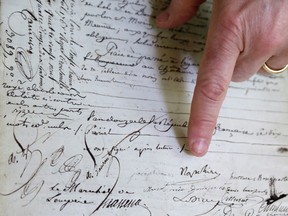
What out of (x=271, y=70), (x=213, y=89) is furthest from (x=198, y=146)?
(x=271, y=70)

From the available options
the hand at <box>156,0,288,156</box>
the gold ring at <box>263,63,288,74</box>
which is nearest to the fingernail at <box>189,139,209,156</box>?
the hand at <box>156,0,288,156</box>

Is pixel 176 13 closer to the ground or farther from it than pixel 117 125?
farther from it

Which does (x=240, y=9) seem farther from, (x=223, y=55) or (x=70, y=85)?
(x=70, y=85)

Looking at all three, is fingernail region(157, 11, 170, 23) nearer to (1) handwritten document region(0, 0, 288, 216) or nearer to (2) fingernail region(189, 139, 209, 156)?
(1) handwritten document region(0, 0, 288, 216)

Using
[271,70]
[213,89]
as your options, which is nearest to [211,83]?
[213,89]

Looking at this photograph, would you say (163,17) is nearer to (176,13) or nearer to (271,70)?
(176,13)

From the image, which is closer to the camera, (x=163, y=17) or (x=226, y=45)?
(x=226, y=45)

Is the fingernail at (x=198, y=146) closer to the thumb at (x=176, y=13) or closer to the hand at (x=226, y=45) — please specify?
the hand at (x=226, y=45)

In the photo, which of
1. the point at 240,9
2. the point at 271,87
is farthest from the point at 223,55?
the point at 271,87
